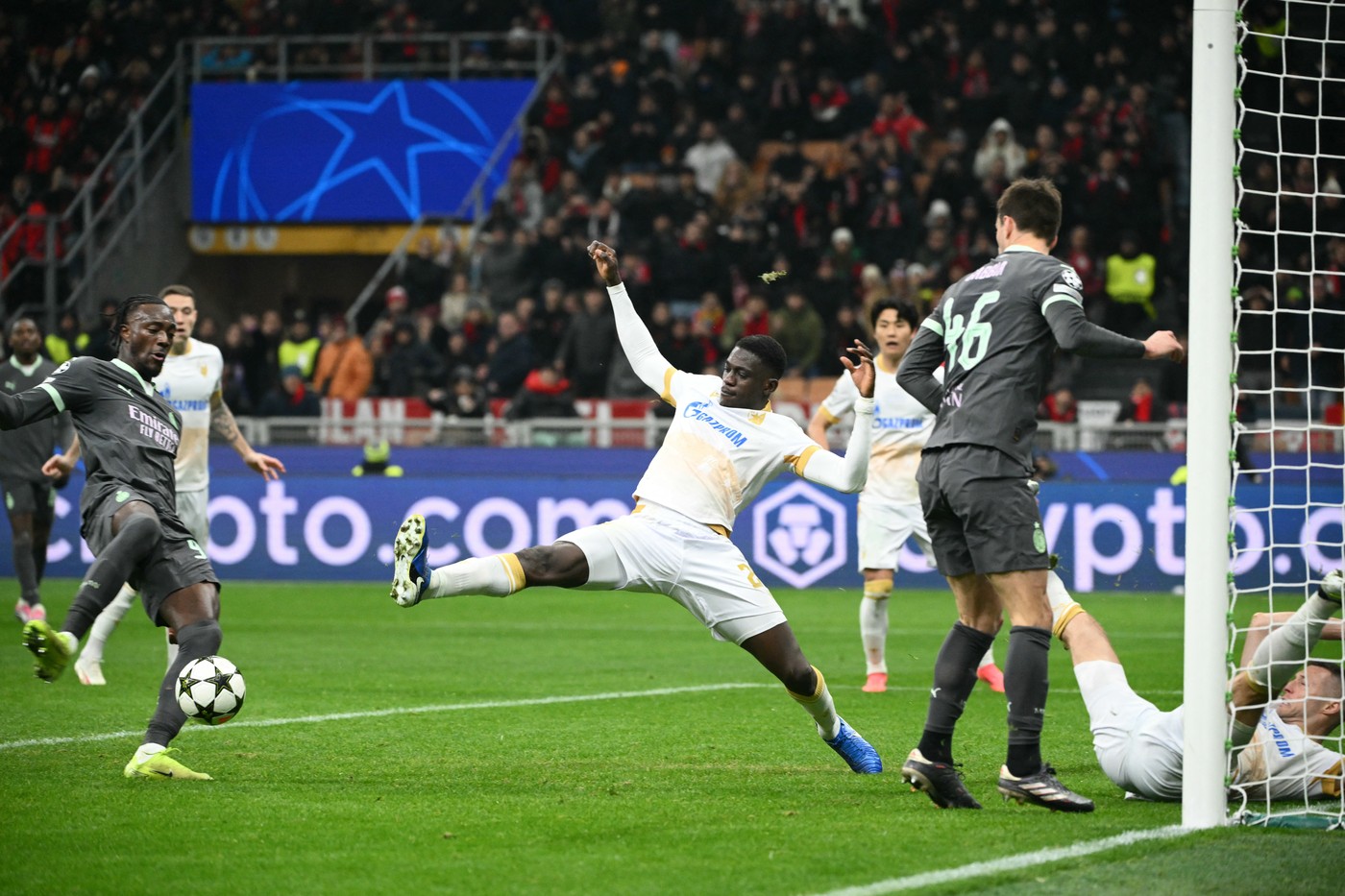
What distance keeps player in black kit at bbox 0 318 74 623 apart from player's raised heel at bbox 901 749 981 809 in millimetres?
9558

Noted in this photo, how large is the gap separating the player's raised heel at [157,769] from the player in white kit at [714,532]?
4.08ft

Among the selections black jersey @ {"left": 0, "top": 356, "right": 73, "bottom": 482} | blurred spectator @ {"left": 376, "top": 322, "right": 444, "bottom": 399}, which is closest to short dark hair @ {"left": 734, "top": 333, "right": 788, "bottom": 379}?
black jersey @ {"left": 0, "top": 356, "right": 73, "bottom": 482}

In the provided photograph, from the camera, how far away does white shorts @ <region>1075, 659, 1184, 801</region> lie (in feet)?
19.5

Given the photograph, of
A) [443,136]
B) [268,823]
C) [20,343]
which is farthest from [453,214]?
[268,823]

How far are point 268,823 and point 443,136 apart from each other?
21.3 meters

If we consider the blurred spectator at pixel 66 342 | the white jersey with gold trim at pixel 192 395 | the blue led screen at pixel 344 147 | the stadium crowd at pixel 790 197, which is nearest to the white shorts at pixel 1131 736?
the white jersey with gold trim at pixel 192 395

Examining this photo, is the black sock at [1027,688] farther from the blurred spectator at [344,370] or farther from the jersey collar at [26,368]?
the blurred spectator at [344,370]

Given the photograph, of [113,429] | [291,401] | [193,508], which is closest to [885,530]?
[193,508]

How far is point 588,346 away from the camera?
1983cm

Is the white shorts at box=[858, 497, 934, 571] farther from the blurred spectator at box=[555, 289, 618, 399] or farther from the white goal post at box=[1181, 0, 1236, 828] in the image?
the blurred spectator at box=[555, 289, 618, 399]

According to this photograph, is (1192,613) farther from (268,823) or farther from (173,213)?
(173,213)

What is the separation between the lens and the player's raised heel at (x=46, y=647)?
19.8 ft

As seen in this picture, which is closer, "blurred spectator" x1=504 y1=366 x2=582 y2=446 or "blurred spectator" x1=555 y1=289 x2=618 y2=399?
"blurred spectator" x1=504 y1=366 x2=582 y2=446

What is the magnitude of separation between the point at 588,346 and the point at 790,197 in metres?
3.53
